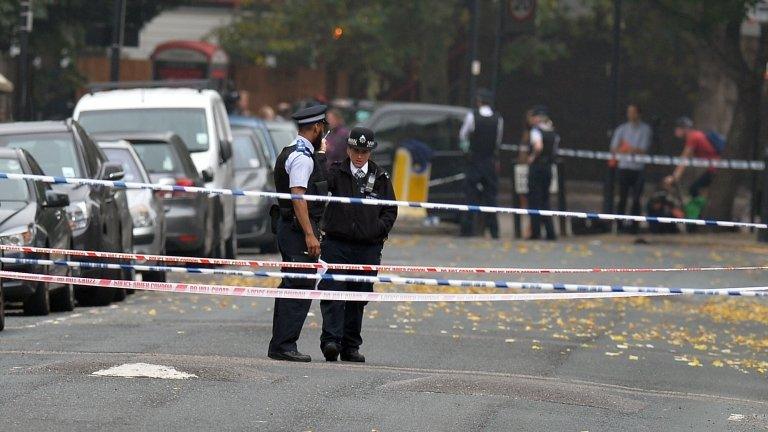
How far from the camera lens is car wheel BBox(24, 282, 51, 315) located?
1523 cm

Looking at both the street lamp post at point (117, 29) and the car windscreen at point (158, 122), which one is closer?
the car windscreen at point (158, 122)

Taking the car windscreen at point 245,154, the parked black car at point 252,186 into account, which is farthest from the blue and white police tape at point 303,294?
the car windscreen at point 245,154

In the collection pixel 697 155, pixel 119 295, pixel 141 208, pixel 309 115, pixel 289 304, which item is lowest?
pixel 119 295

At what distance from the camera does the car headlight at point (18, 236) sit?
47.6 ft

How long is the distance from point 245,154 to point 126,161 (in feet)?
18.1

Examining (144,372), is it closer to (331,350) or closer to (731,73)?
(331,350)

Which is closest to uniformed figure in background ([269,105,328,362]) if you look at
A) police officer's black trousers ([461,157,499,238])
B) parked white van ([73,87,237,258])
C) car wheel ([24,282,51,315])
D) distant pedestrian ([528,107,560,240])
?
car wheel ([24,282,51,315])

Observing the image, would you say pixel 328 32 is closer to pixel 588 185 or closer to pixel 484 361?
pixel 588 185

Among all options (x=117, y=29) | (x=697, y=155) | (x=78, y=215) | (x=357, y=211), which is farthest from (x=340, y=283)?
(x=697, y=155)

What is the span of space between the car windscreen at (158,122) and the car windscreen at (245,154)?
2.03 meters

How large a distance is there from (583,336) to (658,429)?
219 inches

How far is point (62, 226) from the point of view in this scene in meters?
15.5

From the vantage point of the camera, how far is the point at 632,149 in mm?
Result: 30047

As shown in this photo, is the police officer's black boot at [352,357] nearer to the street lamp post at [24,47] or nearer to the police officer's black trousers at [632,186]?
the street lamp post at [24,47]
